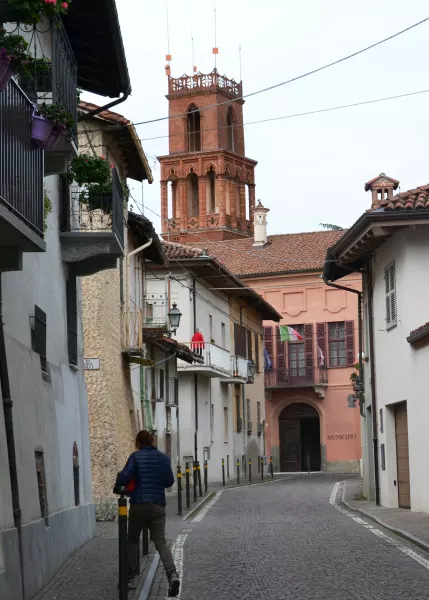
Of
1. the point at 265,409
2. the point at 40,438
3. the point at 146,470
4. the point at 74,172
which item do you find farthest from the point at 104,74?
the point at 265,409

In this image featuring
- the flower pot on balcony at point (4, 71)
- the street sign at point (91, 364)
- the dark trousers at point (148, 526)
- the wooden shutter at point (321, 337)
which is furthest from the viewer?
the wooden shutter at point (321, 337)

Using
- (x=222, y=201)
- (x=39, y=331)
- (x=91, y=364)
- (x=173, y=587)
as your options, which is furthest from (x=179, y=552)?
(x=222, y=201)

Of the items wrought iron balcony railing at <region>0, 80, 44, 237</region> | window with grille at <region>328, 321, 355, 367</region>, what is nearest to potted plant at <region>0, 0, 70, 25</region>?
wrought iron balcony railing at <region>0, 80, 44, 237</region>

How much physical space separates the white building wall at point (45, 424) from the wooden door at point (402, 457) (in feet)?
24.9

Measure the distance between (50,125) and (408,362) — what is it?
1373 cm

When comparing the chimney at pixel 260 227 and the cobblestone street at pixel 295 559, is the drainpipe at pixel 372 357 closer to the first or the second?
the cobblestone street at pixel 295 559

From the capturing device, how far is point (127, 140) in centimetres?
2555

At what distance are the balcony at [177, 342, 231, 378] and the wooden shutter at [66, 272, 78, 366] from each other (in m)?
21.9

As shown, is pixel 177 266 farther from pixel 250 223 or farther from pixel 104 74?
pixel 250 223

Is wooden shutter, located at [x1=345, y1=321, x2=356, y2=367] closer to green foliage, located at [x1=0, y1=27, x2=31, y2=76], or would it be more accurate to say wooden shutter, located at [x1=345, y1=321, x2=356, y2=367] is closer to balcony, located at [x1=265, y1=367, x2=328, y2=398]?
A: balcony, located at [x1=265, y1=367, x2=328, y2=398]

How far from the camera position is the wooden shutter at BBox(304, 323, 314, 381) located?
65125mm

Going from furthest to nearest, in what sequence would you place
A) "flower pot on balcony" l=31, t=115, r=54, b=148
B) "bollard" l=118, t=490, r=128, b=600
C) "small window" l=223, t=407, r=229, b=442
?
1. "small window" l=223, t=407, r=229, b=442
2. "flower pot on balcony" l=31, t=115, r=54, b=148
3. "bollard" l=118, t=490, r=128, b=600

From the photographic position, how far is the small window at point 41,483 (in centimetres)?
1359

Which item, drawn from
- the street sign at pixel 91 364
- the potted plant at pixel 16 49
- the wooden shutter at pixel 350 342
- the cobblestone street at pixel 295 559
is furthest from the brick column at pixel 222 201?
the potted plant at pixel 16 49
